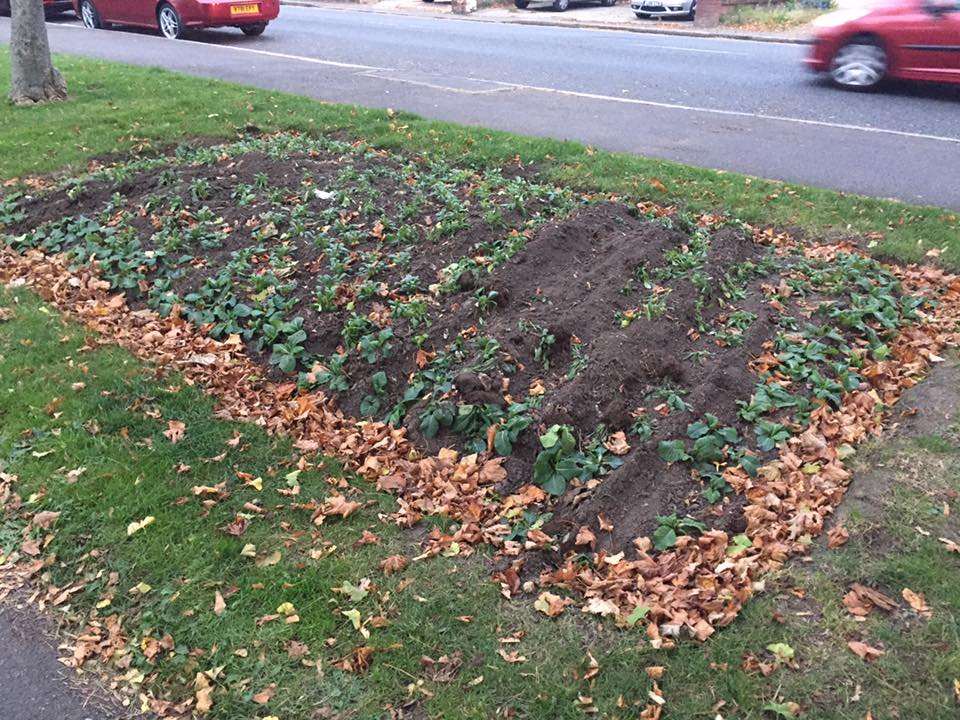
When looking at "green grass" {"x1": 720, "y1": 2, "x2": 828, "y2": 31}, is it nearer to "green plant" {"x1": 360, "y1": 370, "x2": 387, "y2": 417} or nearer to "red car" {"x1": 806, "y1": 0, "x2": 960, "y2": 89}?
"red car" {"x1": 806, "y1": 0, "x2": 960, "y2": 89}

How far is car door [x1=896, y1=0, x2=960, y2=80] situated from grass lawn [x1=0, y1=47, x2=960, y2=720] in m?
8.46

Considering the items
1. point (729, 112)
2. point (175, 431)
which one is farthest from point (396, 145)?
point (175, 431)

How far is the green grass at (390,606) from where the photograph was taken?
3.26 metres

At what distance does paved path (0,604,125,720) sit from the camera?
130 inches

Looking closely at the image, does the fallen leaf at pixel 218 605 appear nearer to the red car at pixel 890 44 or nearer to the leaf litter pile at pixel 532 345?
the leaf litter pile at pixel 532 345

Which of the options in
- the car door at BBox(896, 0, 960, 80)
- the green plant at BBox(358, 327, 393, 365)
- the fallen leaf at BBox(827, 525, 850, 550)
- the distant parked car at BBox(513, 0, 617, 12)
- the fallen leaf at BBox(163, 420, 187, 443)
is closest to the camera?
the fallen leaf at BBox(827, 525, 850, 550)

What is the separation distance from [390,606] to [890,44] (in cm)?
1185

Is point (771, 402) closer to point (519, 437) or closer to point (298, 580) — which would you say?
point (519, 437)

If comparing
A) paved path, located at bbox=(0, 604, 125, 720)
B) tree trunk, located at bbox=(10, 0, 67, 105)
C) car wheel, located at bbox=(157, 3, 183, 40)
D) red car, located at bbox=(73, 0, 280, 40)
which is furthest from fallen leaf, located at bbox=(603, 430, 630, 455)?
car wheel, located at bbox=(157, 3, 183, 40)

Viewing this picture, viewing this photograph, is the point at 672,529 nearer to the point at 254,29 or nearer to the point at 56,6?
the point at 254,29

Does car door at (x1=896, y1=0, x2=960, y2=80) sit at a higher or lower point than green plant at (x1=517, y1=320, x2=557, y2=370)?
higher

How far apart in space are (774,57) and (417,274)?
42.1 ft

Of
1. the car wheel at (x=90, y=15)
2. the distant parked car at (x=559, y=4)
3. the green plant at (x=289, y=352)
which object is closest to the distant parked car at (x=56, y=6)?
the car wheel at (x=90, y=15)

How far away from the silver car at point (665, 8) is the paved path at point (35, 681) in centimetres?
2342
